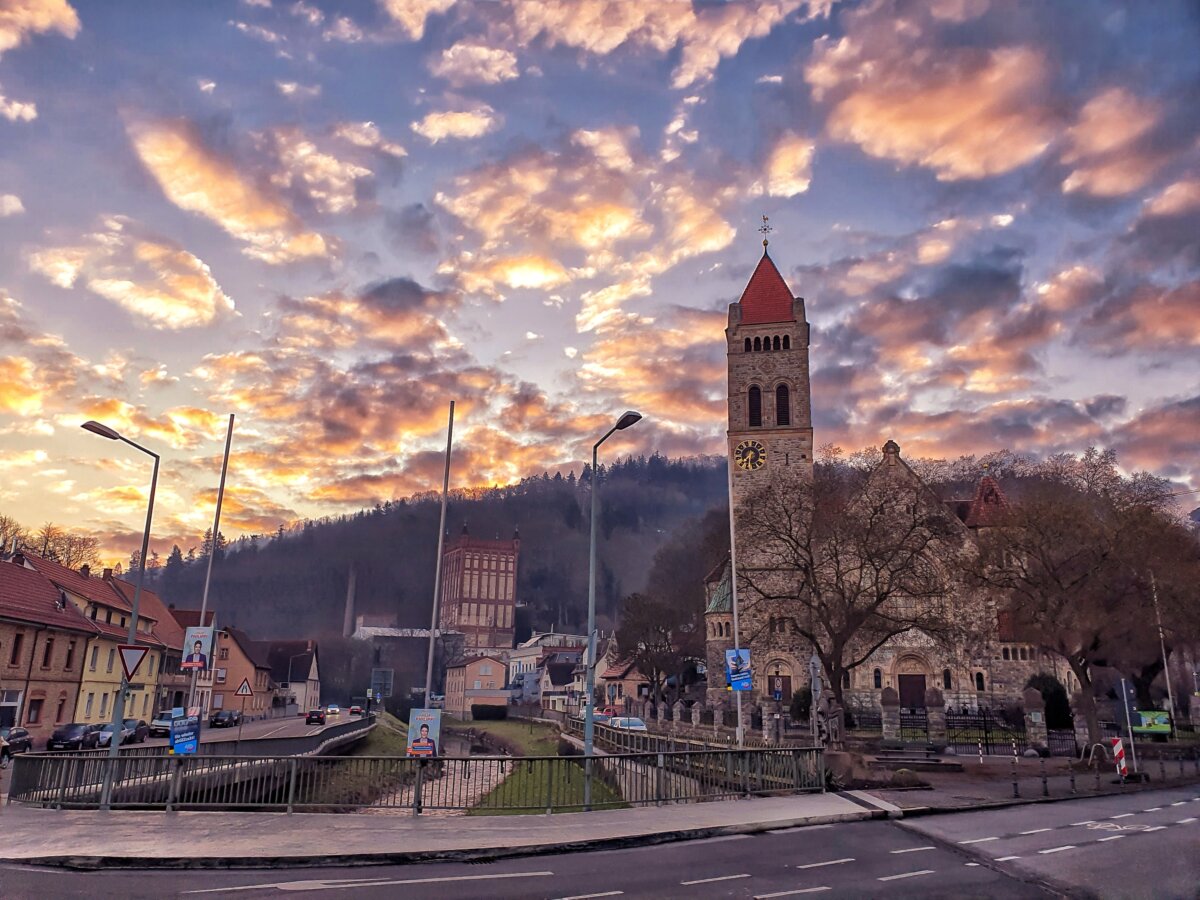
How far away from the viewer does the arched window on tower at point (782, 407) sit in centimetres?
6688

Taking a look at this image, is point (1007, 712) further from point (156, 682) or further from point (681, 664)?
point (156, 682)

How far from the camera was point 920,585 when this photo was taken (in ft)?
128

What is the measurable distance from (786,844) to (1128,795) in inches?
630

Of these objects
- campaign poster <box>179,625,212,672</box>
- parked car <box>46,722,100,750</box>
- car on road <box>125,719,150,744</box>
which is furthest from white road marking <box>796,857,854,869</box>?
car on road <box>125,719,150,744</box>

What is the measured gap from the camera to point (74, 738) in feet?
123

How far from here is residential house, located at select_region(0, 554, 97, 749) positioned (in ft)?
126

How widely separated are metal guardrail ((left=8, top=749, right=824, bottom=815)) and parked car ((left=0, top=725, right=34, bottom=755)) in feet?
58.9

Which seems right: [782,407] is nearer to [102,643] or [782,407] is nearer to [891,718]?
[891,718]

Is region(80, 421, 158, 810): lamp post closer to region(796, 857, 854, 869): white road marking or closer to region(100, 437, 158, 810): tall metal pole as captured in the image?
region(100, 437, 158, 810): tall metal pole

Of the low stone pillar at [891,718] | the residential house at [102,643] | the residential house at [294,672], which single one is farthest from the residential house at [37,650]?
the residential house at [294,672]

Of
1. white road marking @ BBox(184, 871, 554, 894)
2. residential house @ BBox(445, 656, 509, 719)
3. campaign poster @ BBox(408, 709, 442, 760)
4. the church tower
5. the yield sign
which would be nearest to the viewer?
white road marking @ BBox(184, 871, 554, 894)

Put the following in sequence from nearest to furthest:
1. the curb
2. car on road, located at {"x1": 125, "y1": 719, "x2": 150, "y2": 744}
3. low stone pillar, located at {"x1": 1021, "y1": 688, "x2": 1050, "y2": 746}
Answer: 1. the curb
2. low stone pillar, located at {"x1": 1021, "y1": 688, "x2": 1050, "y2": 746}
3. car on road, located at {"x1": 125, "y1": 719, "x2": 150, "y2": 744}

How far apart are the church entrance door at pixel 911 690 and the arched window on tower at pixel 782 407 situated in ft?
69.4

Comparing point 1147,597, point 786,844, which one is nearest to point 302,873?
point 786,844
